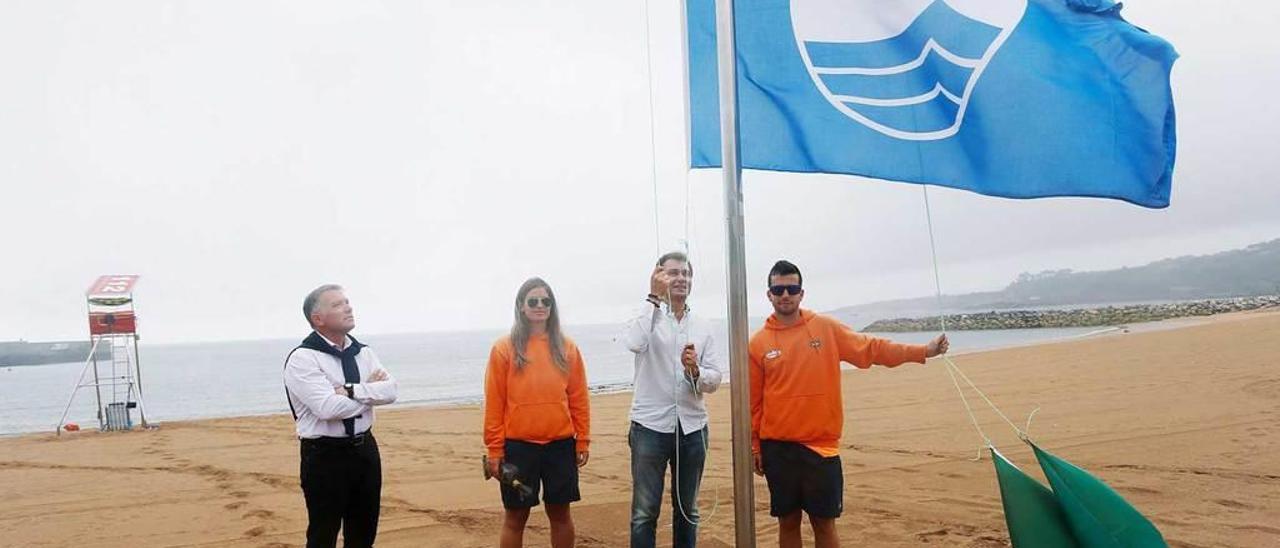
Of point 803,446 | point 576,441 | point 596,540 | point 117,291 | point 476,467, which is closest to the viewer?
point 803,446

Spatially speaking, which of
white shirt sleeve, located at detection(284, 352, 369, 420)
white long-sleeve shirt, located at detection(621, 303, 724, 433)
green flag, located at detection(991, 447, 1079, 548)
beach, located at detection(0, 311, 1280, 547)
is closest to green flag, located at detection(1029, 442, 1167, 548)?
green flag, located at detection(991, 447, 1079, 548)

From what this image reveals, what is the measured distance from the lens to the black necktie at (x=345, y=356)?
3812mm

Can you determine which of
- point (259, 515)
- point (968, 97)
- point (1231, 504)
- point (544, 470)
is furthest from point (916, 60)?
point (259, 515)

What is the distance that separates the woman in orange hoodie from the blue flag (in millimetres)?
1408

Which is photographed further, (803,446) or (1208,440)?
(1208,440)

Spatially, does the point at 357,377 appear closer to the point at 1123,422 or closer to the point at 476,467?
the point at 476,467

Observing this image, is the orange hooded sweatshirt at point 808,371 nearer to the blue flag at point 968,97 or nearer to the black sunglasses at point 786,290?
the black sunglasses at point 786,290

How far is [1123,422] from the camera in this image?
973 cm

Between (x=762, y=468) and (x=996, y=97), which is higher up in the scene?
(x=996, y=97)

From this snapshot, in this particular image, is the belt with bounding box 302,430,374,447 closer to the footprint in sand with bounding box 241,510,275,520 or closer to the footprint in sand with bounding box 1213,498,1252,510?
the footprint in sand with bounding box 241,510,275,520

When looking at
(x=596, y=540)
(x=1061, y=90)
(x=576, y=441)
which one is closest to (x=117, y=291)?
(x=596, y=540)

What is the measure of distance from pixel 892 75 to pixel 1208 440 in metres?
6.98

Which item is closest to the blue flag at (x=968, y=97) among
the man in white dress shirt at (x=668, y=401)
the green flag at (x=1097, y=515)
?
the man in white dress shirt at (x=668, y=401)

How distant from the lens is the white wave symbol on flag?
137 inches
